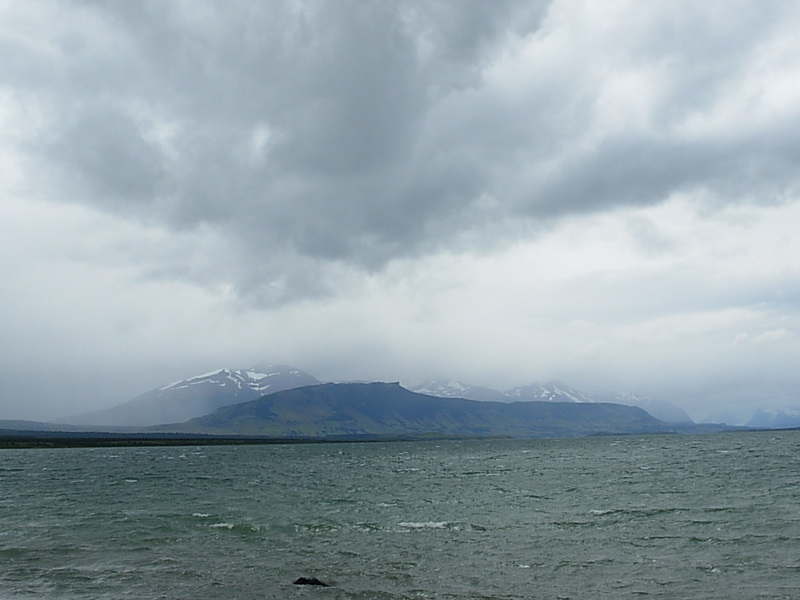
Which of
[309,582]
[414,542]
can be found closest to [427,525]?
[414,542]

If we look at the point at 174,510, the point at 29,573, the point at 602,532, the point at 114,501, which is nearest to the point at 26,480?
the point at 114,501

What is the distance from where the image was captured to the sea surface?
30.5 meters

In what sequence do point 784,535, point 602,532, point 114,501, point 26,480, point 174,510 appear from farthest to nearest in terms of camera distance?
point 26,480, point 114,501, point 174,510, point 602,532, point 784,535

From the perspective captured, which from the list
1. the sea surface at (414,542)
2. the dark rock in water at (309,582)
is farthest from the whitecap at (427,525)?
the dark rock in water at (309,582)

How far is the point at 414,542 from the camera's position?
1661 inches

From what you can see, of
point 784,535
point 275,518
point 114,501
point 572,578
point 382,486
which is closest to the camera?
point 572,578

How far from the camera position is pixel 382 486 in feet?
278

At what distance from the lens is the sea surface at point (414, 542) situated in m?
30.5

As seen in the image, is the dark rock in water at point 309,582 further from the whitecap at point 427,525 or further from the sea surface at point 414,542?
the whitecap at point 427,525

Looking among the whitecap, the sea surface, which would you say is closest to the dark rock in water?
the sea surface

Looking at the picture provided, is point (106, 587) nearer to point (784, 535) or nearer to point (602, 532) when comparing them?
point (602, 532)

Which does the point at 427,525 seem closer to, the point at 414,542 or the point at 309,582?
the point at 414,542

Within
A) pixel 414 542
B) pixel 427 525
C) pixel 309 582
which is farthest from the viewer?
pixel 427 525

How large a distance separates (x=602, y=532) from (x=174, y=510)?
131 ft
